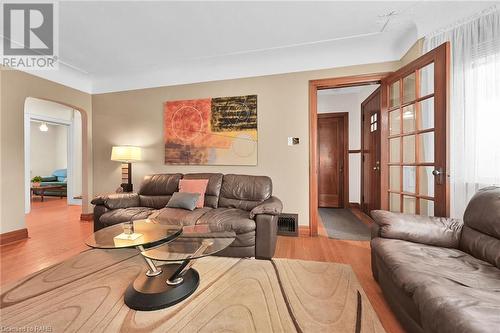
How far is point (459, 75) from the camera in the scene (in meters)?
1.95

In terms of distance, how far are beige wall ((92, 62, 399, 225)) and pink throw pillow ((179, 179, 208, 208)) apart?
53 cm

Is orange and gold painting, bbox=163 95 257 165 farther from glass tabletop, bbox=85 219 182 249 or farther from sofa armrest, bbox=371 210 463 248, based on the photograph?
sofa armrest, bbox=371 210 463 248

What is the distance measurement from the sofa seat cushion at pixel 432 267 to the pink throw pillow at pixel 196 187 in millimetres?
2037

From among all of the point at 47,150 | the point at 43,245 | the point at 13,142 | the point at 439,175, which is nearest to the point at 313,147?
the point at 439,175

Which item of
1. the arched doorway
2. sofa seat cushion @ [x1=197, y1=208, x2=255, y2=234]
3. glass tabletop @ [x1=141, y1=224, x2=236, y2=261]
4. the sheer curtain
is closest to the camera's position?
glass tabletop @ [x1=141, y1=224, x2=236, y2=261]

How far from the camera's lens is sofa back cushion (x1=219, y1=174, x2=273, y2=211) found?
9.05ft

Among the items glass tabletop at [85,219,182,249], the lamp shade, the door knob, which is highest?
the lamp shade

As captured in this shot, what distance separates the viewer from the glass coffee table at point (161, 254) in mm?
1329

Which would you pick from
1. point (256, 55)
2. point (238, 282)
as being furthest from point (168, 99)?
point (238, 282)

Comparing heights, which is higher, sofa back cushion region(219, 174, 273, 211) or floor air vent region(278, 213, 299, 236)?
sofa back cushion region(219, 174, 273, 211)

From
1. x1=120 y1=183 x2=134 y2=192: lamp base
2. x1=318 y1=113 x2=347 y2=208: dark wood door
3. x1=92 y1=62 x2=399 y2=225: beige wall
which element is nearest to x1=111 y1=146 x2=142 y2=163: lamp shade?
x1=92 y1=62 x2=399 y2=225: beige wall

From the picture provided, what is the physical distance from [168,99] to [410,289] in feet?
12.4

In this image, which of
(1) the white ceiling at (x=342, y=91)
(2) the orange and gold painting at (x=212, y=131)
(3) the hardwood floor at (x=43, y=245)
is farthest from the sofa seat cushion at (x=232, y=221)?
(1) the white ceiling at (x=342, y=91)

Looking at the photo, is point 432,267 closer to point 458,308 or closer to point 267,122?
point 458,308
